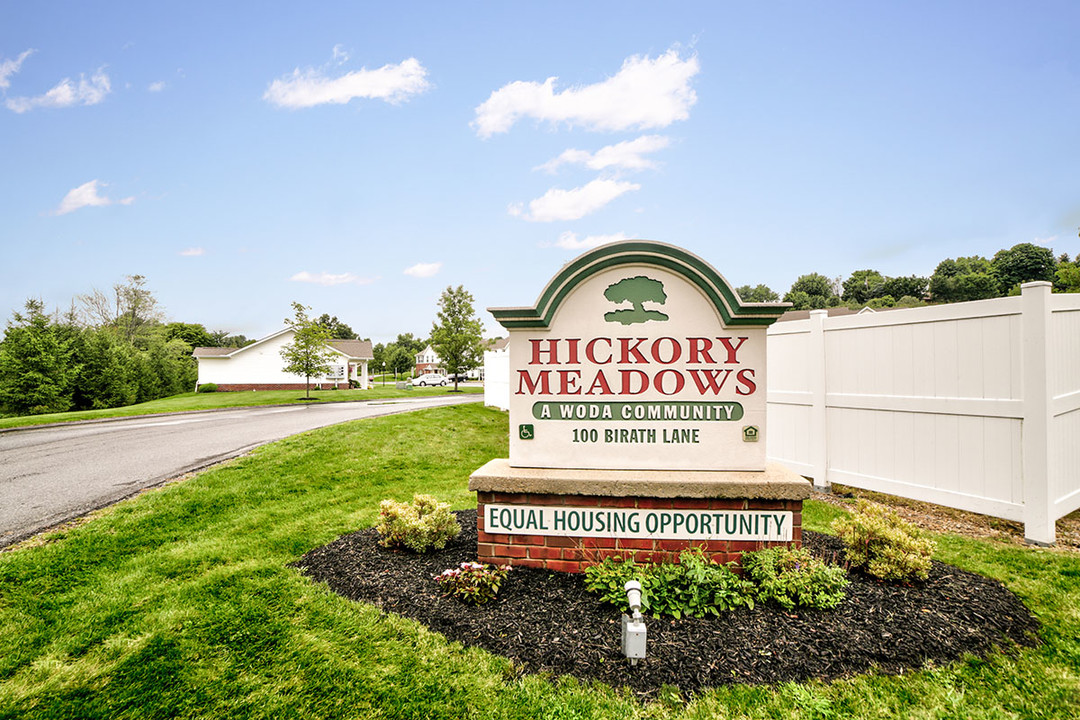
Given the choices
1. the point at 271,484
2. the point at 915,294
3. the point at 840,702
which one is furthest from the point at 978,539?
the point at 915,294

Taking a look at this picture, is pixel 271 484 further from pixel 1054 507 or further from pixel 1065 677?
pixel 1054 507

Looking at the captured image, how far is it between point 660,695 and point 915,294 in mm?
86434

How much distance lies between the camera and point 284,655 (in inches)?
126

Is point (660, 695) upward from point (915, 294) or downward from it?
downward

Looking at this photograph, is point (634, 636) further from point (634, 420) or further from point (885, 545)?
point (885, 545)

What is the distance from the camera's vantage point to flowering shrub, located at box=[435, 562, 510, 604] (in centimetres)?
379

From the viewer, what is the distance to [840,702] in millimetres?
2732

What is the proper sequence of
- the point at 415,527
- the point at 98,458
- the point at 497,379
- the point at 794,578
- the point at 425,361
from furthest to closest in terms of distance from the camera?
1. the point at 425,361
2. the point at 497,379
3. the point at 98,458
4. the point at 415,527
5. the point at 794,578

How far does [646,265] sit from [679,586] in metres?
2.64

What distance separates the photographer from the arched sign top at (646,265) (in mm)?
4301

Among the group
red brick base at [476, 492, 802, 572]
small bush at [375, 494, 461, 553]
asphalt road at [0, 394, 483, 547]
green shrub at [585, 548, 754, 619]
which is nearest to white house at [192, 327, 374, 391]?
asphalt road at [0, 394, 483, 547]

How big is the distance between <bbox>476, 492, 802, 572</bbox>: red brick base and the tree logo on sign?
1.56 metres

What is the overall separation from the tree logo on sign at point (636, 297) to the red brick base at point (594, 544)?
1558 millimetres

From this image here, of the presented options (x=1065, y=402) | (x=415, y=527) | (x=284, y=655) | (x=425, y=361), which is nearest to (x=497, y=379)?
(x=415, y=527)
